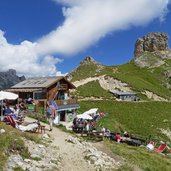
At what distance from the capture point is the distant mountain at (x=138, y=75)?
319ft

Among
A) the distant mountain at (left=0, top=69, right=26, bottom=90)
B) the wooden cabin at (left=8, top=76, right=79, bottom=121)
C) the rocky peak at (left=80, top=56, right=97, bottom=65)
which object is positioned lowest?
the wooden cabin at (left=8, top=76, right=79, bottom=121)

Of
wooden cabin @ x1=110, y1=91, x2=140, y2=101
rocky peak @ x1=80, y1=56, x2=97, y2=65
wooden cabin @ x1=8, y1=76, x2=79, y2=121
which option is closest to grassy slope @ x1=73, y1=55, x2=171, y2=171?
wooden cabin @ x1=110, y1=91, x2=140, y2=101

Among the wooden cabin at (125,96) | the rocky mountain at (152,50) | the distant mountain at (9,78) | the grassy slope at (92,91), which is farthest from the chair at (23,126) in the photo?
the rocky mountain at (152,50)

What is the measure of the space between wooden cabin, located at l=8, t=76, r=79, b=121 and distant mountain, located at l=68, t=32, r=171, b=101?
26.8m

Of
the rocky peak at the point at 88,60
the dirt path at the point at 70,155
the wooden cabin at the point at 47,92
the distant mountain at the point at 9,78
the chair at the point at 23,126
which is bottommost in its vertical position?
the dirt path at the point at 70,155

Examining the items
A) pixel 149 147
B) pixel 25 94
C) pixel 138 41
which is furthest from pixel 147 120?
pixel 138 41

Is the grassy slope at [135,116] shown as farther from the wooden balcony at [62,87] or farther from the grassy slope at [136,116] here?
the wooden balcony at [62,87]

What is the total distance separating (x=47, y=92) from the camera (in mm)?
55906

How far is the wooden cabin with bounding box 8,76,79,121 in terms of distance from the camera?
54.8 metres

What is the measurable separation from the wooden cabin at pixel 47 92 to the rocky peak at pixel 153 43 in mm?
120114

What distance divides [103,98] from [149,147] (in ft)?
158

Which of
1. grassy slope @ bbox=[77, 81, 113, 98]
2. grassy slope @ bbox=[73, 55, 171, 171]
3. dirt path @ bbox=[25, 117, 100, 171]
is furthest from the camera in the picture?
grassy slope @ bbox=[77, 81, 113, 98]

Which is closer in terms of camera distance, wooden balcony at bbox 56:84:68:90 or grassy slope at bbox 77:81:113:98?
wooden balcony at bbox 56:84:68:90

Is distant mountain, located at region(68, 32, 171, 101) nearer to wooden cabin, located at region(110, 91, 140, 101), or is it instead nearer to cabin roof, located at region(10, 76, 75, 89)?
wooden cabin, located at region(110, 91, 140, 101)
